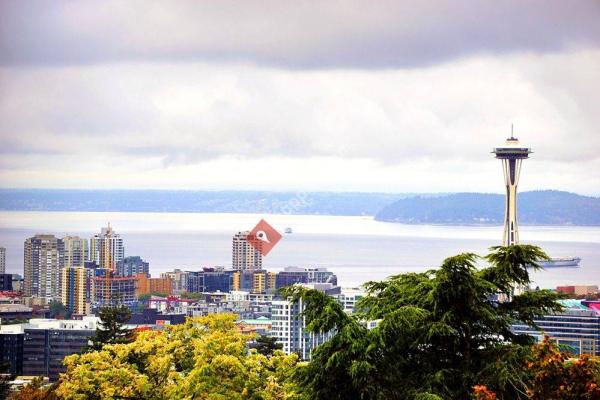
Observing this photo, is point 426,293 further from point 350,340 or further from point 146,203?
point 146,203

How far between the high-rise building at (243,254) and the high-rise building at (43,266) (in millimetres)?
14074

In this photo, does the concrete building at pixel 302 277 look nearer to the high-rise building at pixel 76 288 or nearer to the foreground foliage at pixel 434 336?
the high-rise building at pixel 76 288

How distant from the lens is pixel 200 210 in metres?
177

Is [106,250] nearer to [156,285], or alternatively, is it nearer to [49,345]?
[156,285]

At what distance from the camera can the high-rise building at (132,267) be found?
8099 centimetres

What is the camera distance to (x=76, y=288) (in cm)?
6731

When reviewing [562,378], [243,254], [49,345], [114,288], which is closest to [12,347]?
[49,345]

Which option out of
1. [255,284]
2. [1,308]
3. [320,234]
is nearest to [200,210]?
[320,234]

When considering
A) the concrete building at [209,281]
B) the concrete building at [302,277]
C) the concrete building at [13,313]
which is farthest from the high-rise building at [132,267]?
the concrete building at [13,313]

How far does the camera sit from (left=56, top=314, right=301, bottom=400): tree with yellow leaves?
32.3 feet

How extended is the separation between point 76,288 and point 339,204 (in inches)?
4576

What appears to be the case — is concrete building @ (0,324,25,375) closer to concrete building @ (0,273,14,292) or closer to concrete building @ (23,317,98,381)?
concrete building @ (23,317,98,381)

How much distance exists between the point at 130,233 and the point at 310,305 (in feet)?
427

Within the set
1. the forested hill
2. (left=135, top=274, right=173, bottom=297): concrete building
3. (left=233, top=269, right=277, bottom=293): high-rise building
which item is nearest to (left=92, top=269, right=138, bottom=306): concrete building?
(left=135, top=274, right=173, bottom=297): concrete building
